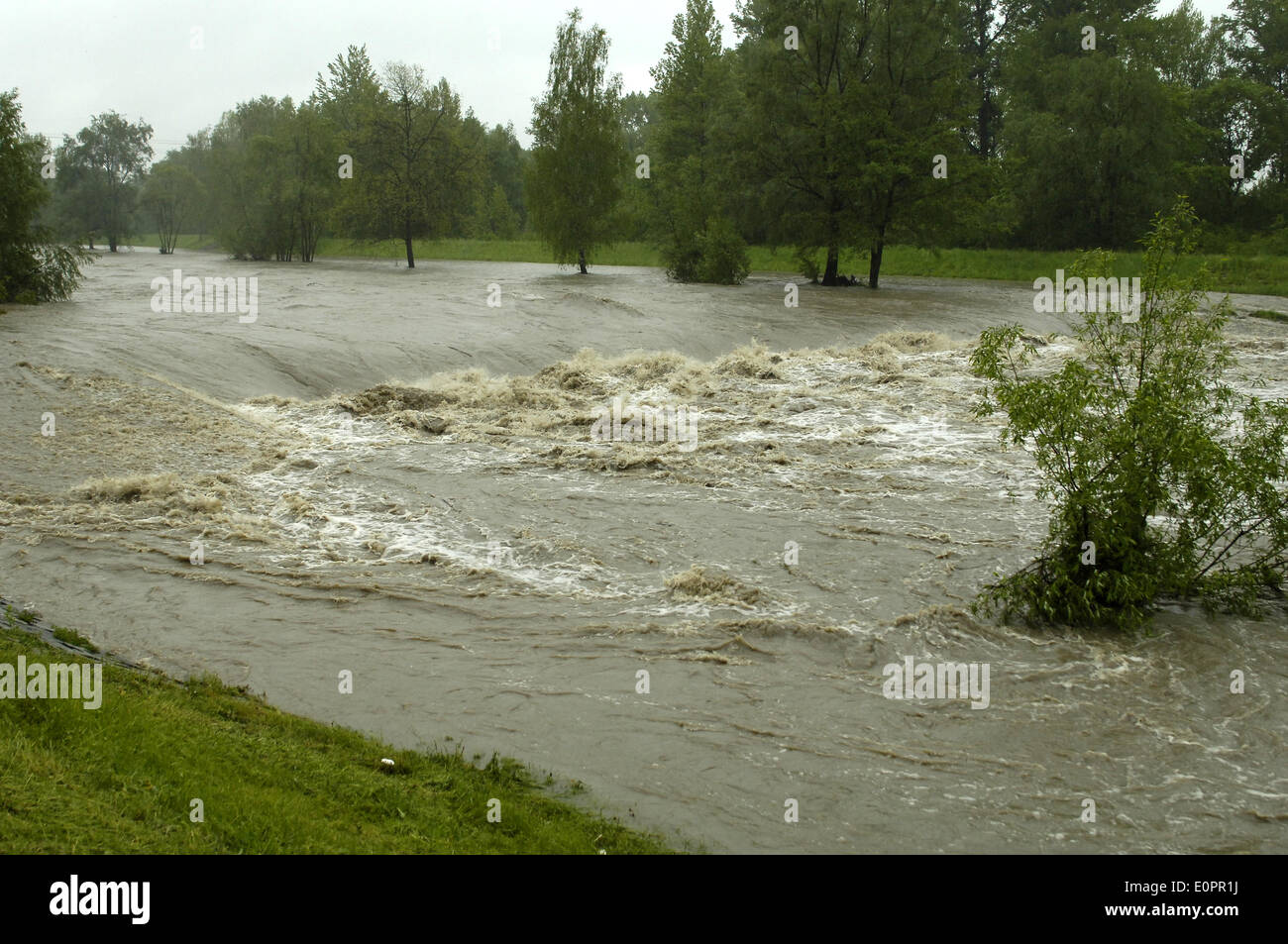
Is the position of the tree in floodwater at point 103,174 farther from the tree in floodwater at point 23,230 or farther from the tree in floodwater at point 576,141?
the tree in floodwater at point 23,230

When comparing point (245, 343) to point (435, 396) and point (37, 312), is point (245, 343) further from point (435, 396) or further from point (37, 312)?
point (37, 312)

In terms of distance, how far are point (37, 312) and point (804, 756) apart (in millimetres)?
28925

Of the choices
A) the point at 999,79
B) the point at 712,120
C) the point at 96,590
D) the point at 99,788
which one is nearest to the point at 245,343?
the point at 96,590

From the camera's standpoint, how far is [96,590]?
1178 cm

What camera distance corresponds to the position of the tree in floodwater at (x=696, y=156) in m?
48.9

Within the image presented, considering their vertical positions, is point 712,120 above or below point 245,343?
above

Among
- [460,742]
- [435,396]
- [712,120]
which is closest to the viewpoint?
[460,742]

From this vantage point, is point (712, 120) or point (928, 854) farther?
point (712, 120)

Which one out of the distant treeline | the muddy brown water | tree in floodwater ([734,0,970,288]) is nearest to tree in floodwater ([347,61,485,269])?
the distant treeline

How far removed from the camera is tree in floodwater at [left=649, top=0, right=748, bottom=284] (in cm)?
Answer: 4891
